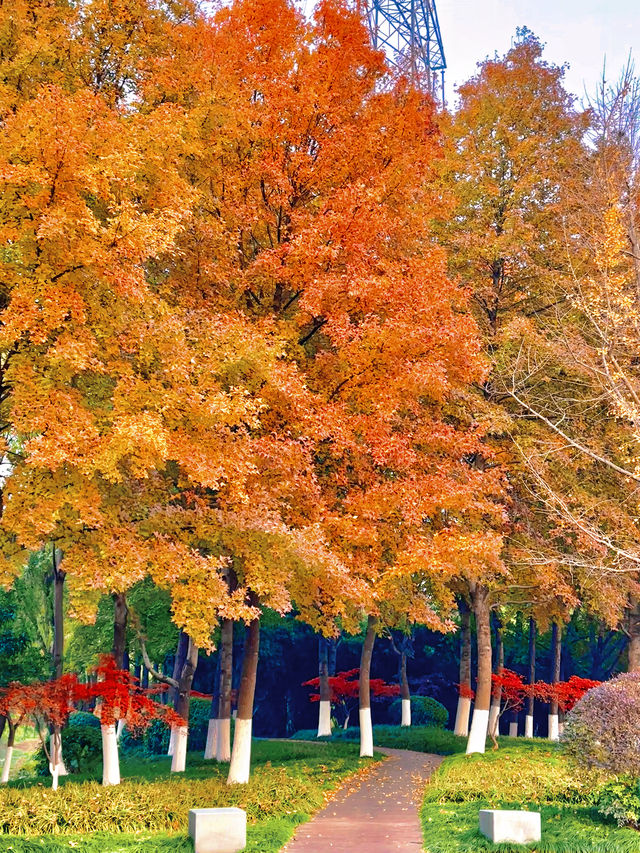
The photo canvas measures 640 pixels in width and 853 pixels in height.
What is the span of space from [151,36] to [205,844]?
1379cm

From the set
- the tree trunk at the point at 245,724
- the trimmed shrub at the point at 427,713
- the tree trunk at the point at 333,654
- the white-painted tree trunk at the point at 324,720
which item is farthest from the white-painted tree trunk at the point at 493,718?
the tree trunk at the point at 245,724

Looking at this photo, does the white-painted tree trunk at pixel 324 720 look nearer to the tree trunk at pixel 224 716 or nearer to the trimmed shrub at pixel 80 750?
the tree trunk at pixel 224 716

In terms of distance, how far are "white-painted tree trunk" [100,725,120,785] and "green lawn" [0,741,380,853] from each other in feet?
2.45

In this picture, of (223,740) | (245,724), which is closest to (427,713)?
(223,740)

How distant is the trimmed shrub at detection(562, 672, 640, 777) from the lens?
1224cm

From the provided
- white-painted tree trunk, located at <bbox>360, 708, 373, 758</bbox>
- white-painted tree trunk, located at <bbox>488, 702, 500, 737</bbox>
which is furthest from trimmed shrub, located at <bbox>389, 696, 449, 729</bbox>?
white-painted tree trunk, located at <bbox>360, 708, 373, 758</bbox>

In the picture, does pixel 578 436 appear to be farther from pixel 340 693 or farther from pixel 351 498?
pixel 340 693

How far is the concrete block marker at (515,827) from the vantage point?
1115 centimetres

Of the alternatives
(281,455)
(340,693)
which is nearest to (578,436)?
(281,455)

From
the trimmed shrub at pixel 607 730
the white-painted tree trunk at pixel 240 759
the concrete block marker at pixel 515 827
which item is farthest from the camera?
the white-painted tree trunk at pixel 240 759

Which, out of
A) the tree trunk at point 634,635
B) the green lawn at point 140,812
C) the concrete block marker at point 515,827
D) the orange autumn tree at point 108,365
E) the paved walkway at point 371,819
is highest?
the orange autumn tree at point 108,365

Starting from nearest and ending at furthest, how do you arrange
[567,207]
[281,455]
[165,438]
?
[165,438], [281,455], [567,207]

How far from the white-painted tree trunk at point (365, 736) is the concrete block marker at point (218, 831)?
13.0m

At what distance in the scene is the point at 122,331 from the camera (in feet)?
48.2
